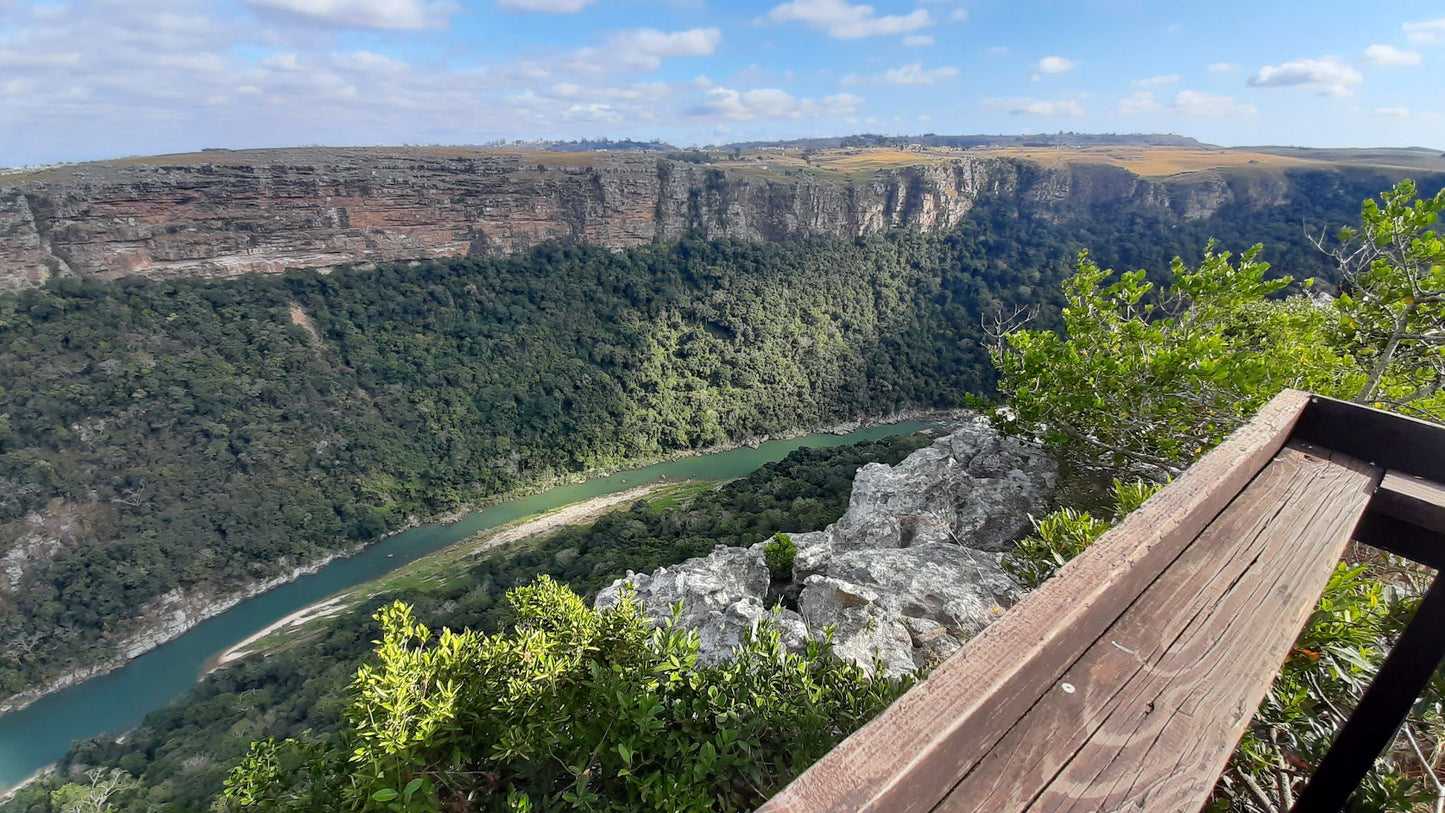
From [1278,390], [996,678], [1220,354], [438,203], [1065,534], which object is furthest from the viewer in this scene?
[438,203]

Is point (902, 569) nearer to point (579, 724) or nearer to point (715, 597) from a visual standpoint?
point (715, 597)

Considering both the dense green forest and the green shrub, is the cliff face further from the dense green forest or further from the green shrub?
the green shrub

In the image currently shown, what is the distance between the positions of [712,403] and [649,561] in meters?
24.9

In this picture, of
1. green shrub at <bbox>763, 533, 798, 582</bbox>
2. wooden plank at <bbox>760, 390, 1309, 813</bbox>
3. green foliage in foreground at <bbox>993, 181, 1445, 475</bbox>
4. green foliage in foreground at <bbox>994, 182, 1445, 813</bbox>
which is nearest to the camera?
wooden plank at <bbox>760, 390, 1309, 813</bbox>

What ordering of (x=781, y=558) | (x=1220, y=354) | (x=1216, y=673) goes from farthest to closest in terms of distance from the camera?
(x=781, y=558) → (x=1220, y=354) → (x=1216, y=673)

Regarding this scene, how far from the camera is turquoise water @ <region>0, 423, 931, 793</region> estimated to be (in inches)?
850

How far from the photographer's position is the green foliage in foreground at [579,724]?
2.88m

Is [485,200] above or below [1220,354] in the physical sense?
above

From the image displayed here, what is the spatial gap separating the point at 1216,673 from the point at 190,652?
3524cm

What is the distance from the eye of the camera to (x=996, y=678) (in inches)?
30.2

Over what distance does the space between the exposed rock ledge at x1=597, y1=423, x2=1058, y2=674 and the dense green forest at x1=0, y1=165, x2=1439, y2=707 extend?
2700 cm

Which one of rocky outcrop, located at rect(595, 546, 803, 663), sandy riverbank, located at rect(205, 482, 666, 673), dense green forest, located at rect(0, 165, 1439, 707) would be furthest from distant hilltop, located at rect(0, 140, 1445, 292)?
rocky outcrop, located at rect(595, 546, 803, 663)

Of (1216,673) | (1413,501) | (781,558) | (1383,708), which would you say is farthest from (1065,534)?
(781,558)

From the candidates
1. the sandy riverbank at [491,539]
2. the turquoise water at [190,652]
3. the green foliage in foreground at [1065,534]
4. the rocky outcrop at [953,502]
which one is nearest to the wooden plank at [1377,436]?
the green foliage in foreground at [1065,534]
